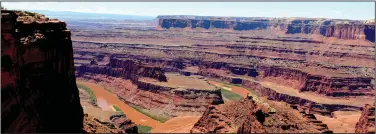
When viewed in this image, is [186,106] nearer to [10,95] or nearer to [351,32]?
[10,95]

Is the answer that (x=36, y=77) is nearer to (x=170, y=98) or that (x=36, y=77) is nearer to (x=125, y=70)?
(x=170, y=98)

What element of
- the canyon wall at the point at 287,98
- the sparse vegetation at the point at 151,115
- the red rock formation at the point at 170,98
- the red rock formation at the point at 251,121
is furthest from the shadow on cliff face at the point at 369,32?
the red rock formation at the point at 251,121

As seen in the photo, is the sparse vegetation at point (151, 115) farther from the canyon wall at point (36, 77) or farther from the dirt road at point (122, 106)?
the canyon wall at point (36, 77)

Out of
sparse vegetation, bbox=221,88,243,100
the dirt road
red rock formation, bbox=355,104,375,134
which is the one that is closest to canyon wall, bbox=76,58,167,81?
the dirt road

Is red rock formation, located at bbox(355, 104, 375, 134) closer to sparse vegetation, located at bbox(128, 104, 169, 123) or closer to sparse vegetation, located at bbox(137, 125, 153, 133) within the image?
sparse vegetation, located at bbox(137, 125, 153, 133)

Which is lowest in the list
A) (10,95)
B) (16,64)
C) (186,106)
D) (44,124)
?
(186,106)

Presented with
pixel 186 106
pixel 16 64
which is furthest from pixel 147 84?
pixel 16 64
